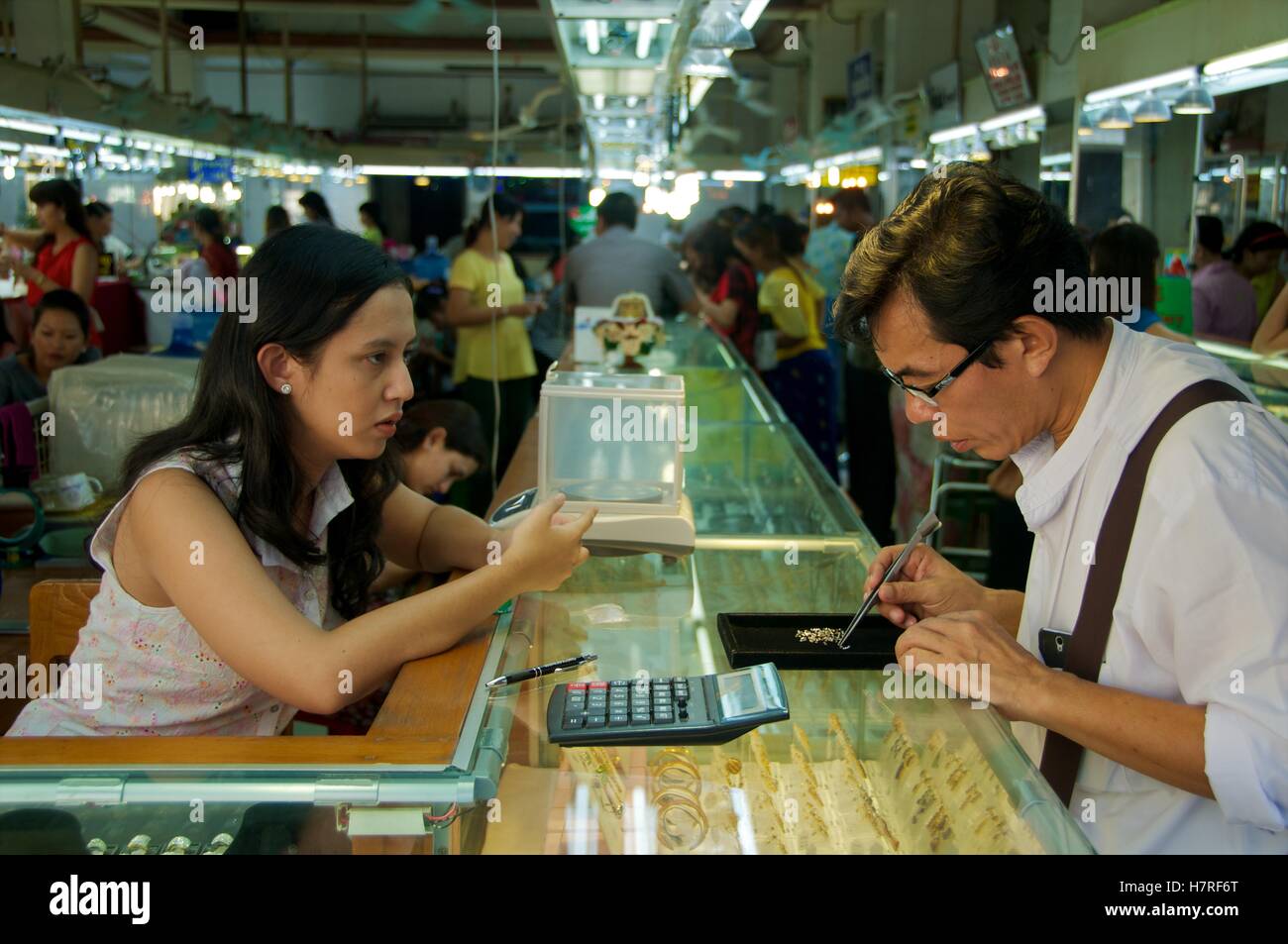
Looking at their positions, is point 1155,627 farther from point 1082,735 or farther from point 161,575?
point 161,575

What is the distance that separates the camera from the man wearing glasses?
4.09 ft

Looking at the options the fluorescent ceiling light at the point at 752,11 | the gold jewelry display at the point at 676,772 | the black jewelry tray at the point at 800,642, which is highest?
the fluorescent ceiling light at the point at 752,11

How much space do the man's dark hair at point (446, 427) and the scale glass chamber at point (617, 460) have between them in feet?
2.20

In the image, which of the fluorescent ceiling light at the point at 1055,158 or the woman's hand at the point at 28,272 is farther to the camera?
the fluorescent ceiling light at the point at 1055,158

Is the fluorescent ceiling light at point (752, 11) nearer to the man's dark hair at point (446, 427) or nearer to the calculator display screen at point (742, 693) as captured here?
the man's dark hair at point (446, 427)

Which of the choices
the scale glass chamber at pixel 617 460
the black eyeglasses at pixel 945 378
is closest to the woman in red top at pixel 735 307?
the scale glass chamber at pixel 617 460

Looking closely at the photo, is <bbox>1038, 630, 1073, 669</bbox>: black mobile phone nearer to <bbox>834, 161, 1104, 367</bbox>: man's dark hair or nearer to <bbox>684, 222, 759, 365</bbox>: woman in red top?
<bbox>834, 161, 1104, 367</bbox>: man's dark hair

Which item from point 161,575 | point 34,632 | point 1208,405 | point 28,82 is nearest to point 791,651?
point 1208,405

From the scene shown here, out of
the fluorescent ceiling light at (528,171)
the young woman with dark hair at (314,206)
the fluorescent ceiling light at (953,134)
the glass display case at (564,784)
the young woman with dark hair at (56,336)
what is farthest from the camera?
the fluorescent ceiling light at (528,171)

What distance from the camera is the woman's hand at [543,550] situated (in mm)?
1755

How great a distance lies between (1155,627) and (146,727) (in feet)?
4.52

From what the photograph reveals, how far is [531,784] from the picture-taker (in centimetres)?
137

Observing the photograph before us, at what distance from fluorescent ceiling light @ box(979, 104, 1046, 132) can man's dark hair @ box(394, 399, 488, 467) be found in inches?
265

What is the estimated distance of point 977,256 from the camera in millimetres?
1436
